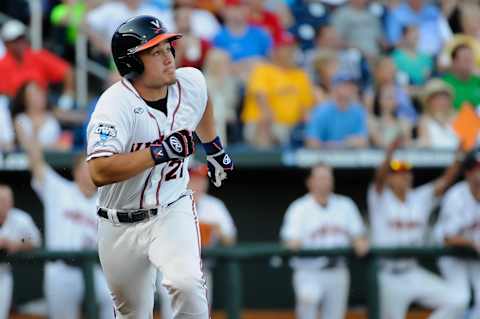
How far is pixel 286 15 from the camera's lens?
1164 centimetres

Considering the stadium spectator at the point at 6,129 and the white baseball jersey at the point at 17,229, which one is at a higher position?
the stadium spectator at the point at 6,129

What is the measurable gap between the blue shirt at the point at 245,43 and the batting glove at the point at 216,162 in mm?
4743

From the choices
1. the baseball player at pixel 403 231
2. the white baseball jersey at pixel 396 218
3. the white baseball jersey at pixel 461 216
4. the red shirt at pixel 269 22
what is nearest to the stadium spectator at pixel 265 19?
the red shirt at pixel 269 22

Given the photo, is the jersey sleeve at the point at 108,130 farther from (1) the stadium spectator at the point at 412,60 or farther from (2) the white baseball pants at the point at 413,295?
(1) the stadium spectator at the point at 412,60

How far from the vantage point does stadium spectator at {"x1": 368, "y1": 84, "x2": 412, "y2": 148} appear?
1051cm

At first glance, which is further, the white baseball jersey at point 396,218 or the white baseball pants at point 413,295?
the white baseball jersey at point 396,218

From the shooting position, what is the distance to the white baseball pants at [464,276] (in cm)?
955

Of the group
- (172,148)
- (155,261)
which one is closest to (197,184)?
(155,261)

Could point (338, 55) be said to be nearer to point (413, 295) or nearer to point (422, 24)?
point (422, 24)

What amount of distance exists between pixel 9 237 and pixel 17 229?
14 cm

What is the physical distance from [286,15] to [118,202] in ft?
20.1

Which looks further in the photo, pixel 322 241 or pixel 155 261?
pixel 322 241

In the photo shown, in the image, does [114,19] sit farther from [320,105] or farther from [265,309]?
[265,309]

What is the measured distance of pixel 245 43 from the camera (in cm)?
1093
